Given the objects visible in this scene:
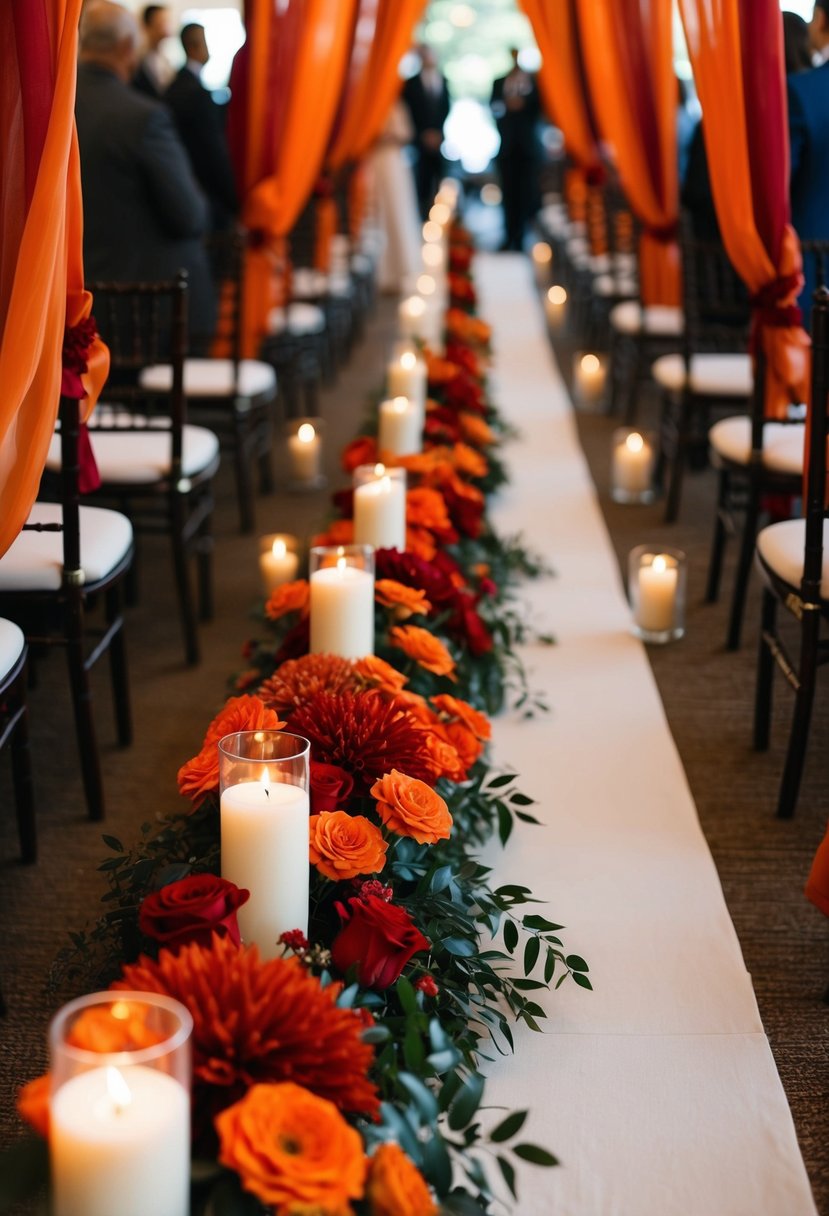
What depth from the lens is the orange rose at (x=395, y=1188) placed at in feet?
3.45

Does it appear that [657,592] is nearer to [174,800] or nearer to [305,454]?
[174,800]

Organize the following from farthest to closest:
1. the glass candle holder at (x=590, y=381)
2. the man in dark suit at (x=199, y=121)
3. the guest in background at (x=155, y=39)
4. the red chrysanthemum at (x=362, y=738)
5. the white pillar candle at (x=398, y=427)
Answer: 1. the guest in background at (x=155, y=39)
2. the glass candle holder at (x=590, y=381)
3. the man in dark suit at (x=199, y=121)
4. the white pillar candle at (x=398, y=427)
5. the red chrysanthemum at (x=362, y=738)

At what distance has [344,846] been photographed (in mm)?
1544

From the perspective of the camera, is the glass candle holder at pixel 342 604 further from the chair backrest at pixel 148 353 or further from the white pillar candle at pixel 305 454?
the white pillar candle at pixel 305 454

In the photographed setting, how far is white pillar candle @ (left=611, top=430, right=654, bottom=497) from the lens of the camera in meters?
Answer: 4.67

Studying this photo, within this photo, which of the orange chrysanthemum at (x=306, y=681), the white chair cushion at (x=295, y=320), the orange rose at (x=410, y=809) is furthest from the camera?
the white chair cushion at (x=295, y=320)

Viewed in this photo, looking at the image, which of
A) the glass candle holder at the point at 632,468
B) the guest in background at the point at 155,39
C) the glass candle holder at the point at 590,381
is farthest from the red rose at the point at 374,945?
the guest in background at the point at 155,39

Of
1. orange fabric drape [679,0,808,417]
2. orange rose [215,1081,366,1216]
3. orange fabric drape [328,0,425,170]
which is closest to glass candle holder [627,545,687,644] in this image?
orange fabric drape [679,0,808,417]

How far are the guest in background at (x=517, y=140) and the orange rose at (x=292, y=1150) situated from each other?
39.9 ft

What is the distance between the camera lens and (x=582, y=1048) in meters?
1.76

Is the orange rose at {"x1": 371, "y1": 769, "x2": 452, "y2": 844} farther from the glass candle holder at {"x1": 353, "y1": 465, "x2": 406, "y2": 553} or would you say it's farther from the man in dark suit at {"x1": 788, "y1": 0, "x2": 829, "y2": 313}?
the man in dark suit at {"x1": 788, "y1": 0, "x2": 829, "y2": 313}

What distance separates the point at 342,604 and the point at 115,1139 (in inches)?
48.1

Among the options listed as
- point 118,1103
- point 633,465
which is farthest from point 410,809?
point 633,465

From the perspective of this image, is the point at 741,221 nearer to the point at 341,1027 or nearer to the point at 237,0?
the point at 341,1027
